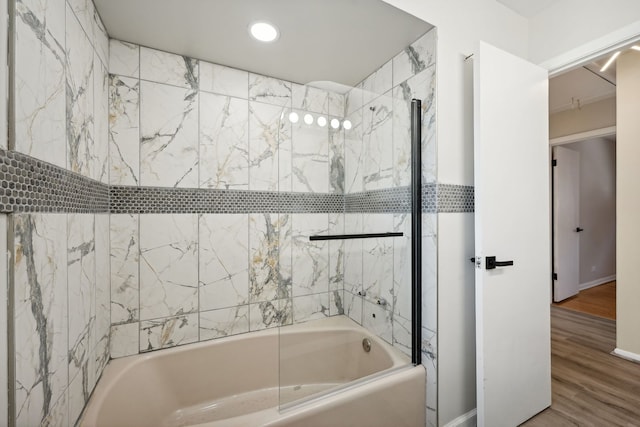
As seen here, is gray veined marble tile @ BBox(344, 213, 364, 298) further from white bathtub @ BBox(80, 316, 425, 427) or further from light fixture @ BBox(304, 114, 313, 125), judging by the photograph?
light fixture @ BBox(304, 114, 313, 125)

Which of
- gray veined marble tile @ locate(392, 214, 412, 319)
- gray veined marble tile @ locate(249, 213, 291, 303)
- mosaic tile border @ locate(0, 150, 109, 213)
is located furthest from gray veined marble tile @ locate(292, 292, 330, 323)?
mosaic tile border @ locate(0, 150, 109, 213)

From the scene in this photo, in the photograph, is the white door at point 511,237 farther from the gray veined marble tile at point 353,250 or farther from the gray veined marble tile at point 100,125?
the gray veined marble tile at point 100,125

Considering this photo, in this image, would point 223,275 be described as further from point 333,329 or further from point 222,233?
point 333,329

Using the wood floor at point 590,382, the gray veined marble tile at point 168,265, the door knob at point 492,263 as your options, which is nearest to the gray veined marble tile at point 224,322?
the gray veined marble tile at point 168,265

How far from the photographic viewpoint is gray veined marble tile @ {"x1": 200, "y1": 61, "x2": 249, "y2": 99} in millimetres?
1773

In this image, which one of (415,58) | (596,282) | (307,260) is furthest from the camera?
Result: (596,282)

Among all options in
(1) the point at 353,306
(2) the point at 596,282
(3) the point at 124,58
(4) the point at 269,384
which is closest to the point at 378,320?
(1) the point at 353,306

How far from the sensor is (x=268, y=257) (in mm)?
1955

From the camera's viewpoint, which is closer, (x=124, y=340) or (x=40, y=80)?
(x=40, y=80)

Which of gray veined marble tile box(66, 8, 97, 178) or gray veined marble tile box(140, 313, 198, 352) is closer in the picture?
gray veined marble tile box(66, 8, 97, 178)

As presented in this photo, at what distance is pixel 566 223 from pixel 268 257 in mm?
4167

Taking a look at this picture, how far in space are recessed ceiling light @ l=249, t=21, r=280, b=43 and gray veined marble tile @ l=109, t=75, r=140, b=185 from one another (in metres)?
0.76

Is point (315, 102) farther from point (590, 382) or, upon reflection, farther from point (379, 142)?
point (590, 382)

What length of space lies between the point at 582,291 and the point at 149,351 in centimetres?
564
